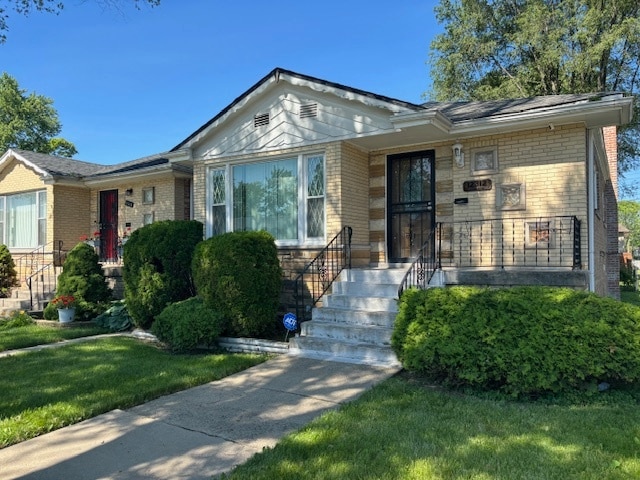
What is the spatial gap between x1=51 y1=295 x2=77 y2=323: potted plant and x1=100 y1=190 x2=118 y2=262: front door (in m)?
4.47

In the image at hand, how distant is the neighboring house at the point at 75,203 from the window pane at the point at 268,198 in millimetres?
3568

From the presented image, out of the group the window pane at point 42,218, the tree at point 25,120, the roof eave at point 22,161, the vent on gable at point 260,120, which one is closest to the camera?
the vent on gable at point 260,120

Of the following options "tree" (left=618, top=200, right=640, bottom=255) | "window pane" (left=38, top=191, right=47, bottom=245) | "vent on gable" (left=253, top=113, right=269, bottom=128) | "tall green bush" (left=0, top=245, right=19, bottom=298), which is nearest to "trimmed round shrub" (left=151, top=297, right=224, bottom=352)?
"vent on gable" (left=253, top=113, right=269, bottom=128)

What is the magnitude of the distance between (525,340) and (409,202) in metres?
4.70

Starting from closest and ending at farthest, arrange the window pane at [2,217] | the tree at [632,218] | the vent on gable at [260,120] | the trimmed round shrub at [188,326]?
the trimmed round shrub at [188,326] → the vent on gable at [260,120] → the window pane at [2,217] → the tree at [632,218]

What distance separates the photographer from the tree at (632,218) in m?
83.9

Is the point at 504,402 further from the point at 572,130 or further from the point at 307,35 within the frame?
the point at 307,35

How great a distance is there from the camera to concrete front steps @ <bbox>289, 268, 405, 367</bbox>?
6.50 m

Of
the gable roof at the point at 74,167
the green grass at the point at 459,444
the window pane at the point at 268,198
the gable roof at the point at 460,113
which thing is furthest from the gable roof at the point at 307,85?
the green grass at the point at 459,444

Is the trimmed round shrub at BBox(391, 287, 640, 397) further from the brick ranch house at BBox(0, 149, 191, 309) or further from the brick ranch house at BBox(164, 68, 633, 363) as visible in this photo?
the brick ranch house at BBox(0, 149, 191, 309)

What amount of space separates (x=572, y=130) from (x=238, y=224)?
6526 mm

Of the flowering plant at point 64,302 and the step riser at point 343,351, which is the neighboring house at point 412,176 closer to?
the step riser at point 343,351

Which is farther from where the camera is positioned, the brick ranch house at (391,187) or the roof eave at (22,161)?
the roof eave at (22,161)

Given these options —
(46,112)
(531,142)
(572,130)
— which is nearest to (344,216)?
(531,142)
